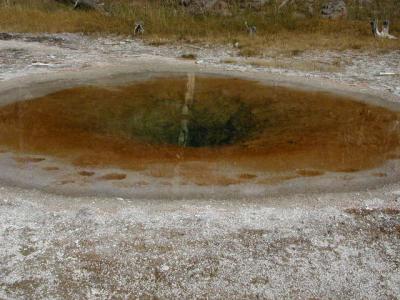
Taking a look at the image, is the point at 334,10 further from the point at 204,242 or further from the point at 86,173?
the point at 204,242

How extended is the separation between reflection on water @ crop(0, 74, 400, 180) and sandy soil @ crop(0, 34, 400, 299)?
2.65 ft

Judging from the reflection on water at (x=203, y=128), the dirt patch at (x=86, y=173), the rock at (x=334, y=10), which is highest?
the rock at (x=334, y=10)

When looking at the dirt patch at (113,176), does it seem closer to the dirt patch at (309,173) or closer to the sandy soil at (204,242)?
the sandy soil at (204,242)

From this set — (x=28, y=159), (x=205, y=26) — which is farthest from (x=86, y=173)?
(x=205, y=26)

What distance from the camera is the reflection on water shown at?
8.93 meters

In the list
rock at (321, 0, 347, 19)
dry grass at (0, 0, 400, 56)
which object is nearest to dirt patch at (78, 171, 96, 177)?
dry grass at (0, 0, 400, 56)

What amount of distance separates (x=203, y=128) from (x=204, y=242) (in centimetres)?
491

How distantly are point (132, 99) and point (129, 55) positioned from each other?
4985 millimetres

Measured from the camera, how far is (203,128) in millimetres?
10766

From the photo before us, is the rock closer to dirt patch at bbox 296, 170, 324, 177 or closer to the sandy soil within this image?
the sandy soil

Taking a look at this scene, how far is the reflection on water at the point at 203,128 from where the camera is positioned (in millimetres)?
8934

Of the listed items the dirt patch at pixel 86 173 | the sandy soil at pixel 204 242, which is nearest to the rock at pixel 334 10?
the sandy soil at pixel 204 242

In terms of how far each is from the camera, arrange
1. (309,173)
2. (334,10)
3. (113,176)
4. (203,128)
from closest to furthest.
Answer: (113,176) → (309,173) → (203,128) → (334,10)

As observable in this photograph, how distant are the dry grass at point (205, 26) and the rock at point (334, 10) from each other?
1.72ft
